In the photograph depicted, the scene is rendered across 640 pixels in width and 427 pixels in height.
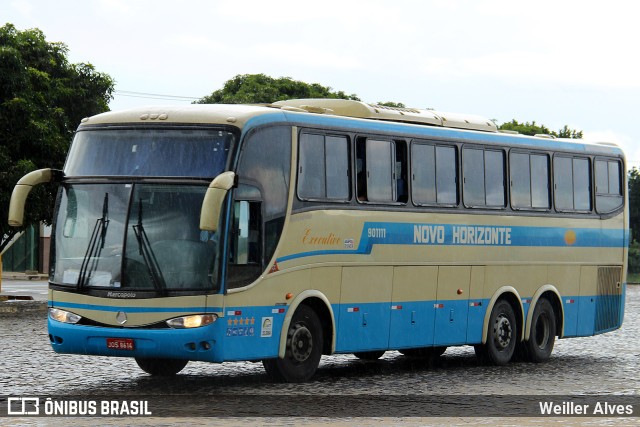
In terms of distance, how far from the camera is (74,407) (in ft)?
45.2

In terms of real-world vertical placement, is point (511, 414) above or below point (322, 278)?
below

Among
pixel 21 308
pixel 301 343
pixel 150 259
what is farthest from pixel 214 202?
pixel 21 308

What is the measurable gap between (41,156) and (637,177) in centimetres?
7708

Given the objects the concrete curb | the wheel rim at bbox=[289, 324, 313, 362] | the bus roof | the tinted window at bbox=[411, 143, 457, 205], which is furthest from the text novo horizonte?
the concrete curb

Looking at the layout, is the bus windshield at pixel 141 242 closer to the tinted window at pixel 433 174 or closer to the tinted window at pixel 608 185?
the tinted window at pixel 433 174

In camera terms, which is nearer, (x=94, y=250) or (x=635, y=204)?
(x=94, y=250)

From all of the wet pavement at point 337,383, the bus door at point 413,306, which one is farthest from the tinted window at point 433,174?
the wet pavement at point 337,383

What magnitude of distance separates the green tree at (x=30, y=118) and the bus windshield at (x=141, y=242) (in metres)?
18.9

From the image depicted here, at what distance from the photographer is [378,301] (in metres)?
18.3

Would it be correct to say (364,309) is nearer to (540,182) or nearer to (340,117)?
(340,117)

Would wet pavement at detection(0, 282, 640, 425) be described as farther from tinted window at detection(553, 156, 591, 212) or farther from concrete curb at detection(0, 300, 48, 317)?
concrete curb at detection(0, 300, 48, 317)

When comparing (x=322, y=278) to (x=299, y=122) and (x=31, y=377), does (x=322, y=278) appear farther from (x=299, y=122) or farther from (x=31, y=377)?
(x=31, y=377)

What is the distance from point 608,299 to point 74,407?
479 inches

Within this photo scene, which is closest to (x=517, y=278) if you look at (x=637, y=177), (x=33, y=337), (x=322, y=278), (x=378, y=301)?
(x=378, y=301)
